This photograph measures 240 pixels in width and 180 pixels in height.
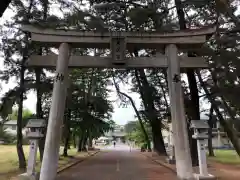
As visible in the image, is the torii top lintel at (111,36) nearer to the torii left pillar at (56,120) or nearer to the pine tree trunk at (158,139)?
the torii left pillar at (56,120)

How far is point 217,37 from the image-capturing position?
44.9 feet

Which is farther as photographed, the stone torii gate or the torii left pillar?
the stone torii gate

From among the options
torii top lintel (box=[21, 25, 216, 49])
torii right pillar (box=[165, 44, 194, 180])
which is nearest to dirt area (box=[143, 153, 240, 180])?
torii right pillar (box=[165, 44, 194, 180])

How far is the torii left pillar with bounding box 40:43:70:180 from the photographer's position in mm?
10234

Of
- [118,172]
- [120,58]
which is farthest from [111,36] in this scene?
[118,172]

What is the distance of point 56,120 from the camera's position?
1067cm

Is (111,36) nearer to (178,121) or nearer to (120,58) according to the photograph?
(120,58)

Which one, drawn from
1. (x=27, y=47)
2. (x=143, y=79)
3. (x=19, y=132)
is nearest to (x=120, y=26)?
(x=27, y=47)

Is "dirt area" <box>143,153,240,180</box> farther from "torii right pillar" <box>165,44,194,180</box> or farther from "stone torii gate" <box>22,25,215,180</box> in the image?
"stone torii gate" <box>22,25,215,180</box>

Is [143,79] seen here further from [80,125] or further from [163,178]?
[163,178]

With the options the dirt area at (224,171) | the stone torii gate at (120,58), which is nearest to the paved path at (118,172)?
the dirt area at (224,171)

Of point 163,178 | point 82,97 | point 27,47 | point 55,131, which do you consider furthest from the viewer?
point 82,97

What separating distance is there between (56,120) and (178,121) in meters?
4.35

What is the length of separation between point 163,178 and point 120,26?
659 centimetres
